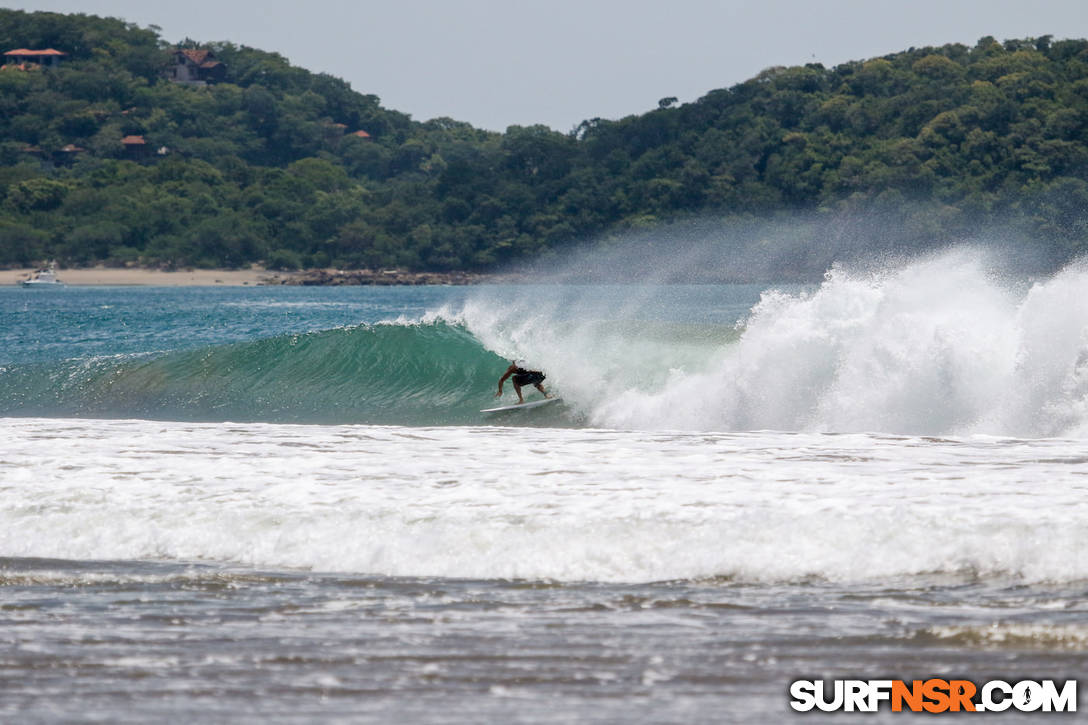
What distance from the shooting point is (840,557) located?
8172 mm

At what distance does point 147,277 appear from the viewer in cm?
13225

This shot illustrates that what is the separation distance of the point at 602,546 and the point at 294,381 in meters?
15.8

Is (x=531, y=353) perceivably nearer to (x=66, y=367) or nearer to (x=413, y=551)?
(x=66, y=367)

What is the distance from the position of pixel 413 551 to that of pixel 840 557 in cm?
295

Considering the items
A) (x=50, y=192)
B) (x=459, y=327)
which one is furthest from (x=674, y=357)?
(x=50, y=192)

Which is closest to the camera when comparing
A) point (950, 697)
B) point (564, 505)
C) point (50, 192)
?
point (950, 697)

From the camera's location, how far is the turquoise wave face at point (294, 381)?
69.2 feet

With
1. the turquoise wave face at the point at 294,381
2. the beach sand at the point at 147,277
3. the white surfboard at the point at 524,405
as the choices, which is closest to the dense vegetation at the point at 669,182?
the beach sand at the point at 147,277

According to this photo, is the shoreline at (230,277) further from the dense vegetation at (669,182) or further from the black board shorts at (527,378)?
the black board shorts at (527,378)

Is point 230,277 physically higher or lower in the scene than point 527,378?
higher

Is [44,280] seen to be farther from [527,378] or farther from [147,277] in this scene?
[527,378]

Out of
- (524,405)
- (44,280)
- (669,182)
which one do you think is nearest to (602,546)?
(524,405)

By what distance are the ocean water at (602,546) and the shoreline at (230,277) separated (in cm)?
11368

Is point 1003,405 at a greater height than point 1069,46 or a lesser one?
lesser
